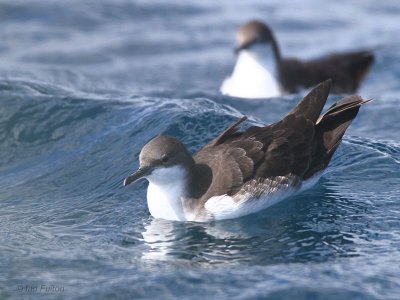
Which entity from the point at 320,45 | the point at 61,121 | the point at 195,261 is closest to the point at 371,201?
the point at 195,261

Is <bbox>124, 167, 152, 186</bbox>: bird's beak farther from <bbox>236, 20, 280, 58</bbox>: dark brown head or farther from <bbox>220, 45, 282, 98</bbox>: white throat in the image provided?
<bbox>236, 20, 280, 58</bbox>: dark brown head

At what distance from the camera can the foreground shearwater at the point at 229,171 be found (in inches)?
329

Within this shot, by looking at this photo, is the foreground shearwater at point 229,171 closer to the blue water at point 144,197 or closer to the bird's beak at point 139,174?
the bird's beak at point 139,174

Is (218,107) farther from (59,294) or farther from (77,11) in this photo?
(77,11)

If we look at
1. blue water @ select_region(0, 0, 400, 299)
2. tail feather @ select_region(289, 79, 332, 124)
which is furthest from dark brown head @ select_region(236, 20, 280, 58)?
tail feather @ select_region(289, 79, 332, 124)

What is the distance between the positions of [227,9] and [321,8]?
206 centimetres

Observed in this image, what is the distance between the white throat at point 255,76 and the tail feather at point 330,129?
17.3 ft

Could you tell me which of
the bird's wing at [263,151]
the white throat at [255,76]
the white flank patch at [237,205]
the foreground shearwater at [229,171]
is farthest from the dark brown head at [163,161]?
the white throat at [255,76]

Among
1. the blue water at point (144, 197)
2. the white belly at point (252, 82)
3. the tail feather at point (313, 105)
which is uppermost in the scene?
the tail feather at point (313, 105)

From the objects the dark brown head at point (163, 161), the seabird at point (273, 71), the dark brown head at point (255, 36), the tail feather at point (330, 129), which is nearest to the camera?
the dark brown head at point (163, 161)

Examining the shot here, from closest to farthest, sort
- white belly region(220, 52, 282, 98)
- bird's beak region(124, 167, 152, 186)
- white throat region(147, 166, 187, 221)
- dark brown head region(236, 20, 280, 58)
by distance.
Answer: bird's beak region(124, 167, 152, 186)
white throat region(147, 166, 187, 221)
white belly region(220, 52, 282, 98)
dark brown head region(236, 20, 280, 58)

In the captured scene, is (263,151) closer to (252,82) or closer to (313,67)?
(252,82)

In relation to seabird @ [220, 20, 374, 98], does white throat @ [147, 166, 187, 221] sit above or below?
below

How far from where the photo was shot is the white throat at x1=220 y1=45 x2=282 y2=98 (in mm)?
14516
